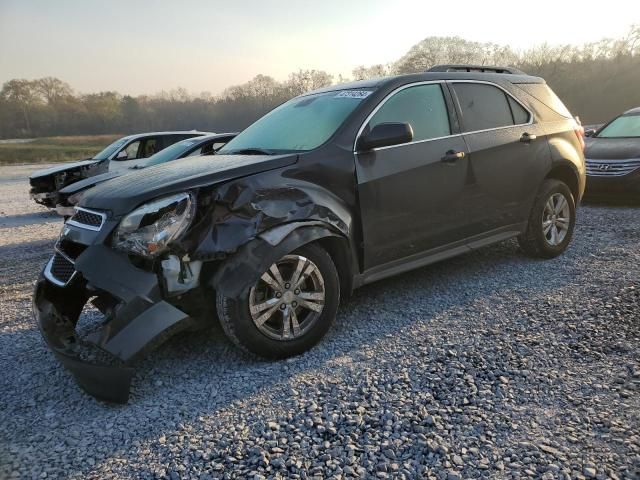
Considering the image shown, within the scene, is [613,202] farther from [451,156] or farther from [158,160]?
[158,160]

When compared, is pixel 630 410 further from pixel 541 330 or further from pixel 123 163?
pixel 123 163

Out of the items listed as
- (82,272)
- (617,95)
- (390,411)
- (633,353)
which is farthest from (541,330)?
(617,95)

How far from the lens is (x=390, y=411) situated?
2521mm

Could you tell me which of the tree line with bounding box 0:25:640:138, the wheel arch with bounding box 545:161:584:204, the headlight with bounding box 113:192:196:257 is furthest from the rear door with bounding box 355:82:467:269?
the tree line with bounding box 0:25:640:138

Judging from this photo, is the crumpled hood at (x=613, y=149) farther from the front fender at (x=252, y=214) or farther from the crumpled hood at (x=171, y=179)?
the crumpled hood at (x=171, y=179)

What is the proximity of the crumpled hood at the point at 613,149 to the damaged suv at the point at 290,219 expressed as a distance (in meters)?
4.46

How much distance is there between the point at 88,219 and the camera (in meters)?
3.11

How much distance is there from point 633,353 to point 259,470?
8.07 feet

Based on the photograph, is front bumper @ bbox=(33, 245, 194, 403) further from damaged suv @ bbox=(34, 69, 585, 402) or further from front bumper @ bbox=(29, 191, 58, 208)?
front bumper @ bbox=(29, 191, 58, 208)

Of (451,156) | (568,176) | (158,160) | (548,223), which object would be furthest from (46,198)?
(568,176)

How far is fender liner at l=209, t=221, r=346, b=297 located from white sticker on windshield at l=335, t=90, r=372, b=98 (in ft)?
4.57

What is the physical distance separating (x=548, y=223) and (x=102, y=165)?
9430 mm

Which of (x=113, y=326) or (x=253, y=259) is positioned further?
(x=253, y=259)

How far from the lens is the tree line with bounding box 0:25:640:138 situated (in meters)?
47.3
